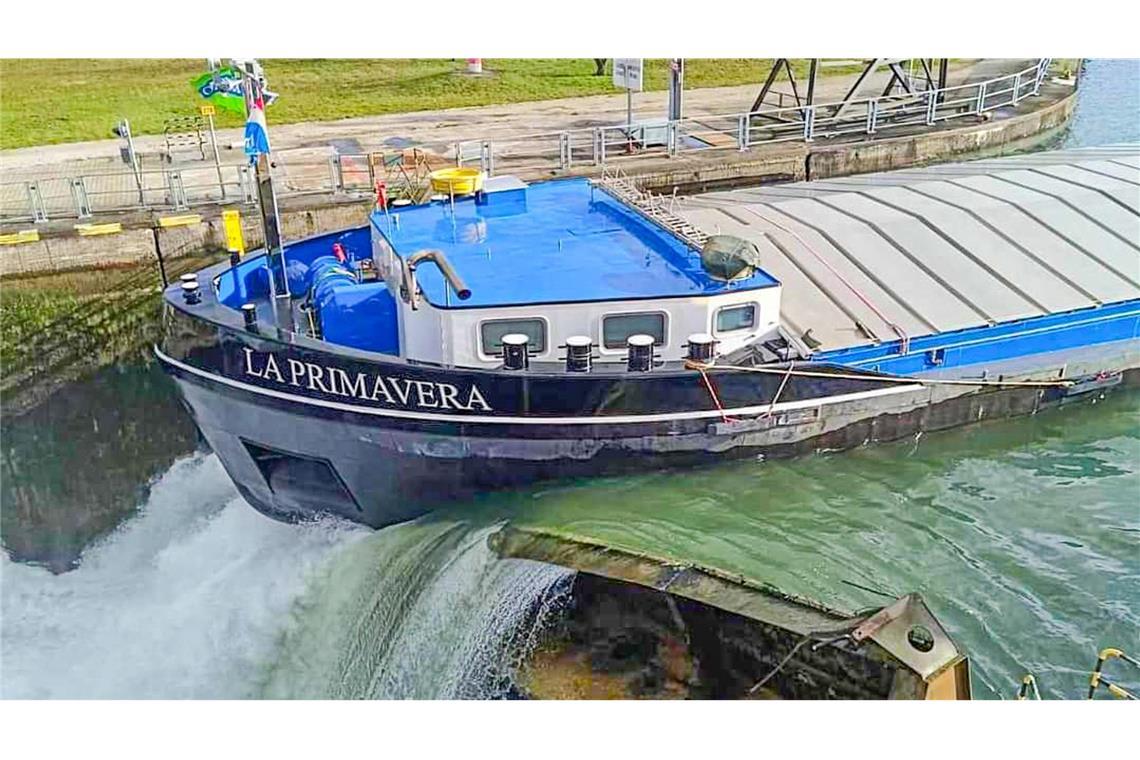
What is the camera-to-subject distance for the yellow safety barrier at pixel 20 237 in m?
16.1

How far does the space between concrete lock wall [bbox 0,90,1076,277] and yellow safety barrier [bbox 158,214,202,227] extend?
6 cm

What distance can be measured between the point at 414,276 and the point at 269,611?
416 centimetres

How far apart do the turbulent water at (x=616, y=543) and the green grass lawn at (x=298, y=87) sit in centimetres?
1475

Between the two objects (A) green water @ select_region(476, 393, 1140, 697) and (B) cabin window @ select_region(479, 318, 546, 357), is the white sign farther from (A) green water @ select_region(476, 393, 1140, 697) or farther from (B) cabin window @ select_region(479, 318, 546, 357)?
(A) green water @ select_region(476, 393, 1140, 697)

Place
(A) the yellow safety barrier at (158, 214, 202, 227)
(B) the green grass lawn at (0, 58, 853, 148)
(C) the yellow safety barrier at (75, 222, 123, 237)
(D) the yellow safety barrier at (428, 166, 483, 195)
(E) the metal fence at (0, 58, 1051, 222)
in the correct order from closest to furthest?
(D) the yellow safety barrier at (428, 166, 483, 195)
(C) the yellow safety barrier at (75, 222, 123, 237)
(A) the yellow safety barrier at (158, 214, 202, 227)
(E) the metal fence at (0, 58, 1051, 222)
(B) the green grass lawn at (0, 58, 853, 148)

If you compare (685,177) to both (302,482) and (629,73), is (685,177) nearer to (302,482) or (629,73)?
(629,73)

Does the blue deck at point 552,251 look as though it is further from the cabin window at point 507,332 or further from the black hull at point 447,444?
the black hull at point 447,444

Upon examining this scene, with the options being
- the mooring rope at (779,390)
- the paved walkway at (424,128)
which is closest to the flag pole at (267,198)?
the mooring rope at (779,390)

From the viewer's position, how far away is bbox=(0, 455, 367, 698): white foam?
1055cm

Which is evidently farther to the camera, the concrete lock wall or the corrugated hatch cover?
the concrete lock wall

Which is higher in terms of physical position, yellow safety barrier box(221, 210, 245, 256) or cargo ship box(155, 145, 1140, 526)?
yellow safety barrier box(221, 210, 245, 256)

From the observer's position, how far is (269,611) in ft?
35.9

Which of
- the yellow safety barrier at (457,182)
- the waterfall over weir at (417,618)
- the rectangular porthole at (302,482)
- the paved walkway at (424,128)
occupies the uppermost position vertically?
the yellow safety barrier at (457,182)

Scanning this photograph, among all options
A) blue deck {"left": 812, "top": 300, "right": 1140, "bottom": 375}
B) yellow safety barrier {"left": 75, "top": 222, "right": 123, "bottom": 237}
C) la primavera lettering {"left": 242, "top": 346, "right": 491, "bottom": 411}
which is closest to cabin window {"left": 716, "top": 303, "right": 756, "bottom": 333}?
blue deck {"left": 812, "top": 300, "right": 1140, "bottom": 375}
